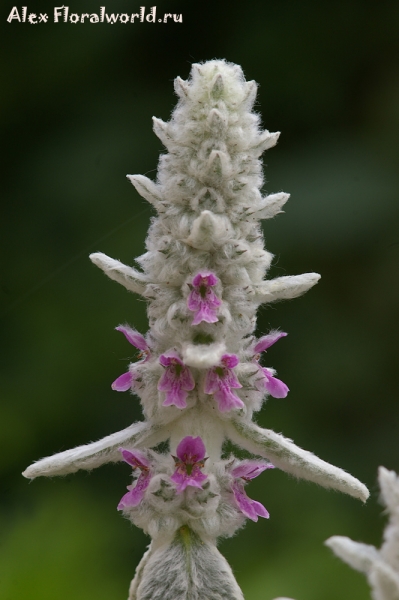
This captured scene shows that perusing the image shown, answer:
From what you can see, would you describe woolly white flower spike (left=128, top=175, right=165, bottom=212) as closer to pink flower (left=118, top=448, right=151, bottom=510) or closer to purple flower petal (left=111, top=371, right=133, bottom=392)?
purple flower petal (left=111, top=371, right=133, bottom=392)

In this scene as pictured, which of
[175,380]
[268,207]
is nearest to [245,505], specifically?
[175,380]

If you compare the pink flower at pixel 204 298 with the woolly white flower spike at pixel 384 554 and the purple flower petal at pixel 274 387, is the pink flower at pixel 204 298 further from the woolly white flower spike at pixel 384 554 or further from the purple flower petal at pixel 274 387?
the woolly white flower spike at pixel 384 554

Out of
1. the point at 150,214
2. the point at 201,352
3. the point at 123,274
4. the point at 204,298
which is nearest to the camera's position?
the point at 201,352

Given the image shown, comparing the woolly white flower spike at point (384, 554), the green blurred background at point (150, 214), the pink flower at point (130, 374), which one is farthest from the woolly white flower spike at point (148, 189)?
the green blurred background at point (150, 214)

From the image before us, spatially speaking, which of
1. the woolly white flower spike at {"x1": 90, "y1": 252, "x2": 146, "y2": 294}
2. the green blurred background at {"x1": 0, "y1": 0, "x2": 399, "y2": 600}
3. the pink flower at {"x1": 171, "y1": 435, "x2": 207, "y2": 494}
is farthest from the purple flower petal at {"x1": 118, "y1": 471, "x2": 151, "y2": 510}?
the green blurred background at {"x1": 0, "y1": 0, "x2": 399, "y2": 600}

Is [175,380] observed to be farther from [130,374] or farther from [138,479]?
[138,479]

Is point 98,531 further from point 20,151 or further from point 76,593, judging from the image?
point 20,151

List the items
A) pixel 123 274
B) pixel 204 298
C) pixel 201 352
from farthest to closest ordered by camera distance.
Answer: pixel 123 274, pixel 204 298, pixel 201 352
